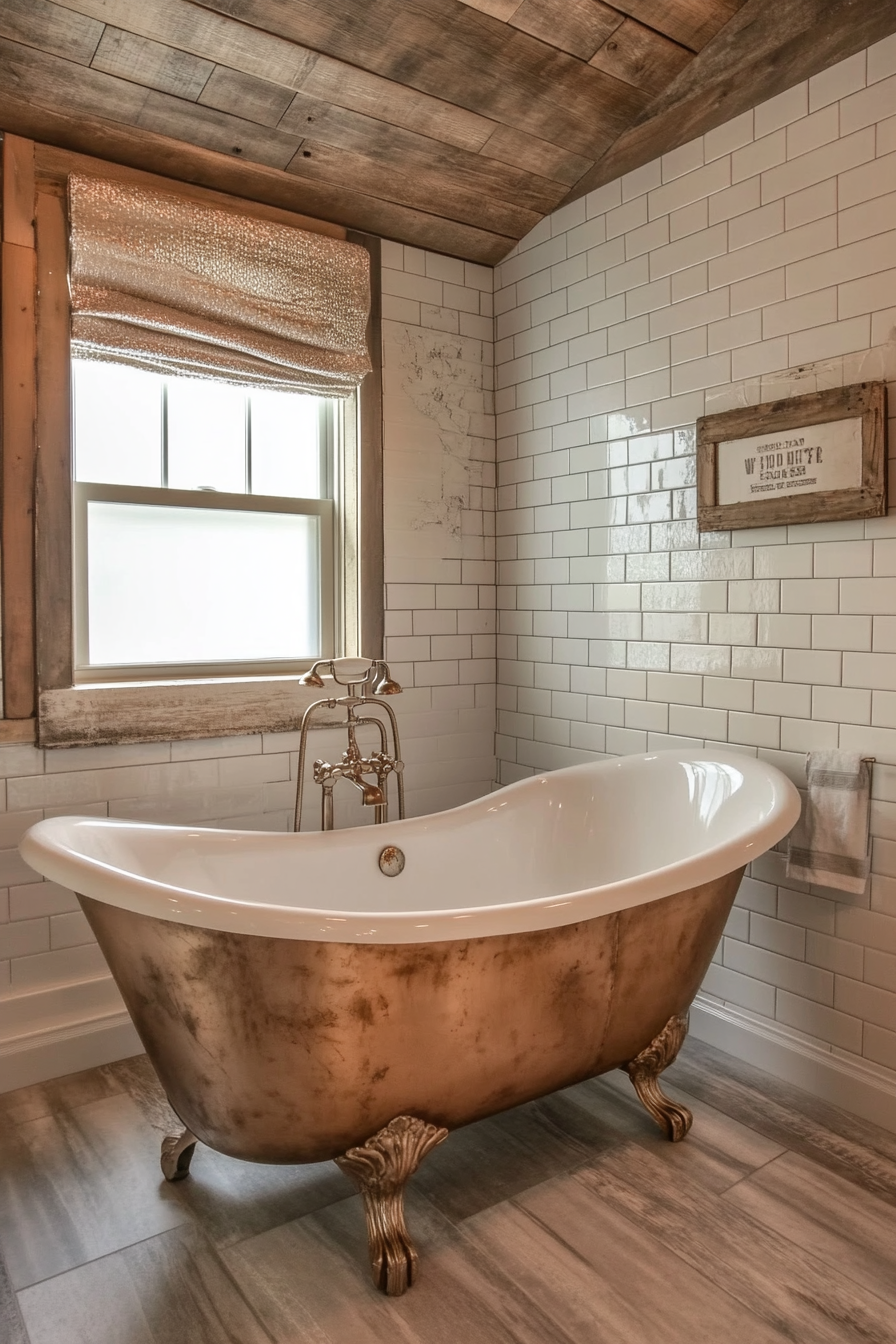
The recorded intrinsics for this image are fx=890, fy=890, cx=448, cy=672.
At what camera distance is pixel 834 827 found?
214cm

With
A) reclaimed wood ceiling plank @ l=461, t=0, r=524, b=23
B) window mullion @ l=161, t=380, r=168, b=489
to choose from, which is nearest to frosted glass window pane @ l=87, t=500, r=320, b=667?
window mullion @ l=161, t=380, r=168, b=489

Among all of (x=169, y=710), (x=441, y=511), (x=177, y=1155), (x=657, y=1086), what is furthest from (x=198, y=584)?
(x=657, y=1086)

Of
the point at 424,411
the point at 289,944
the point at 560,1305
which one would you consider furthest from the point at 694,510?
the point at 560,1305

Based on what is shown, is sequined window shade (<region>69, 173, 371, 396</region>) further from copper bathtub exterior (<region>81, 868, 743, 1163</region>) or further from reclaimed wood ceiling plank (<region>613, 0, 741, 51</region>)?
copper bathtub exterior (<region>81, 868, 743, 1163</region>)

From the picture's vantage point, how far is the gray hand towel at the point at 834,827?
2107mm

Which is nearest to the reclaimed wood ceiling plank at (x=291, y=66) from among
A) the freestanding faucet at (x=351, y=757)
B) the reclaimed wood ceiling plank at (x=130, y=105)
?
the reclaimed wood ceiling plank at (x=130, y=105)

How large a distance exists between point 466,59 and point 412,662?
5.76ft

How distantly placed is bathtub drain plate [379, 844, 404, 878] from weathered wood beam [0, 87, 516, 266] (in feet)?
6.44

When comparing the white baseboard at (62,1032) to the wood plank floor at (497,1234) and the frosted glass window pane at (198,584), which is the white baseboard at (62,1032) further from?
the frosted glass window pane at (198,584)

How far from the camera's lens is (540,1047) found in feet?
5.72

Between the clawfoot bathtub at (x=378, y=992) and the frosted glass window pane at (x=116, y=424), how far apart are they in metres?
1.15

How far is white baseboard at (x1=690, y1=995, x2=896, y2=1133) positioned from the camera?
2.13 metres

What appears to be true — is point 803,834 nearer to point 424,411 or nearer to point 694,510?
point 694,510

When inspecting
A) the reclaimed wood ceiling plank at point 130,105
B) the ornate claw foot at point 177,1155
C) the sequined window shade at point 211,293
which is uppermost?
the reclaimed wood ceiling plank at point 130,105
